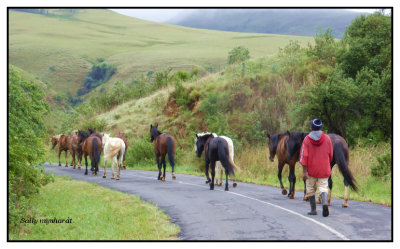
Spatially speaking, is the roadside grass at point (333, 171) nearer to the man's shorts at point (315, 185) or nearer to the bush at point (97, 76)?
the man's shorts at point (315, 185)

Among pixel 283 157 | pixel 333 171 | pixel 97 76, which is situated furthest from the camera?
pixel 97 76

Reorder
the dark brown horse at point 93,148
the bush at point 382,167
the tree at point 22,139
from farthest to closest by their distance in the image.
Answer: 1. the dark brown horse at point 93,148
2. the bush at point 382,167
3. the tree at point 22,139

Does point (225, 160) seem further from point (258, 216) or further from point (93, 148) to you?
point (93, 148)

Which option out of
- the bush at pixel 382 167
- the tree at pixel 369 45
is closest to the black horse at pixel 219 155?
the bush at pixel 382 167

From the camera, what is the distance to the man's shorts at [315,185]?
37.1 ft

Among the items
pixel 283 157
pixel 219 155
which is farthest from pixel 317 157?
pixel 219 155

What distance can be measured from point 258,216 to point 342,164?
2.83 metres

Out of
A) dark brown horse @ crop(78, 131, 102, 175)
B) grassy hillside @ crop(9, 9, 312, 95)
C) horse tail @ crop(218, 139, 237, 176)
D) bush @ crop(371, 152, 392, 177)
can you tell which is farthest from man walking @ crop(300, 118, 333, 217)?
grassy hillside @ crop(9, 9, 312, 95)

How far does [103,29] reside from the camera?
190 meters

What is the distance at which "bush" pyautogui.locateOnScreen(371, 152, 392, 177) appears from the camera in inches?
Result: 692

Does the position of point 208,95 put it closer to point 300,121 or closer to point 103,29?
point 300,121

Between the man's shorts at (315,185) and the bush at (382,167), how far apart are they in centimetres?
727

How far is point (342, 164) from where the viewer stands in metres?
12.5

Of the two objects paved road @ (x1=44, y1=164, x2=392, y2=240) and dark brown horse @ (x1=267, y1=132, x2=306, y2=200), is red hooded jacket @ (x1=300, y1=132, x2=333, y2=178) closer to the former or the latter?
paved road @ (x1=44, y1=164, x2=392, y2=240)
